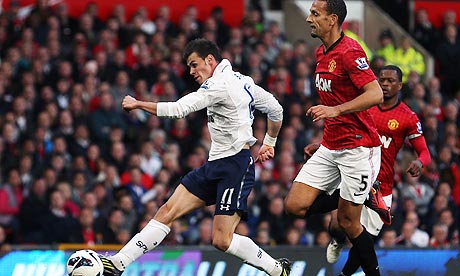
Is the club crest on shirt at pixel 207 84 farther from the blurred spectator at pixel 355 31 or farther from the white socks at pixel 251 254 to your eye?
the blurred spectator at pixel 355 31

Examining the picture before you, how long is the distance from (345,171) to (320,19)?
50.7 inches

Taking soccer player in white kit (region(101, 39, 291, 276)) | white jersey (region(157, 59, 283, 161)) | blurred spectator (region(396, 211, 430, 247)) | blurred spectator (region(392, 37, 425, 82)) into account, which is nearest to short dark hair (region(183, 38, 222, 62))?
soccer player in white kit (region(101, 39, 291, 276))

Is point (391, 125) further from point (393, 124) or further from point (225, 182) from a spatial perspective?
point (225, 182)

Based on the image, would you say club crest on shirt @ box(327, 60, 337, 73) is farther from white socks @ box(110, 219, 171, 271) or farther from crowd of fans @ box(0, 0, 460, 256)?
crowd of fans @ box(0, 0, 460, 256)

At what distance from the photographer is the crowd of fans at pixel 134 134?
1614cm

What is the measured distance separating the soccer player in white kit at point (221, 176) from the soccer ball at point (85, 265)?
0.11 metres

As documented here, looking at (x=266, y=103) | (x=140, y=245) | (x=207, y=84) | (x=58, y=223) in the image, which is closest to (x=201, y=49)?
(x=207, y=84)

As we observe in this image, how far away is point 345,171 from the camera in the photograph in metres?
10.9

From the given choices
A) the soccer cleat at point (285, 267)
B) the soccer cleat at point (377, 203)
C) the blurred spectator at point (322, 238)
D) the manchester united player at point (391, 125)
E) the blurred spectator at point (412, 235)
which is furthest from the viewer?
the blurred spectator at point (322, 238)

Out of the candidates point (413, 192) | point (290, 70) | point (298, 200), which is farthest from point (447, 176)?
point (298, 200)

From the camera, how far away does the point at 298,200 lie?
11.2 m

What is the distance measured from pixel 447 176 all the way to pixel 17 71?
6265 millimetres

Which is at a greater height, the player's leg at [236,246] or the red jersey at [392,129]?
the red jersey at [392,129]

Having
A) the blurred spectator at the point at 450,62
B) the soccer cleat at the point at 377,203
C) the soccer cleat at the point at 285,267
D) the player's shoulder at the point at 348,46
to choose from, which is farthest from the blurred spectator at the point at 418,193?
the player's shoulder at the point at 348,46
